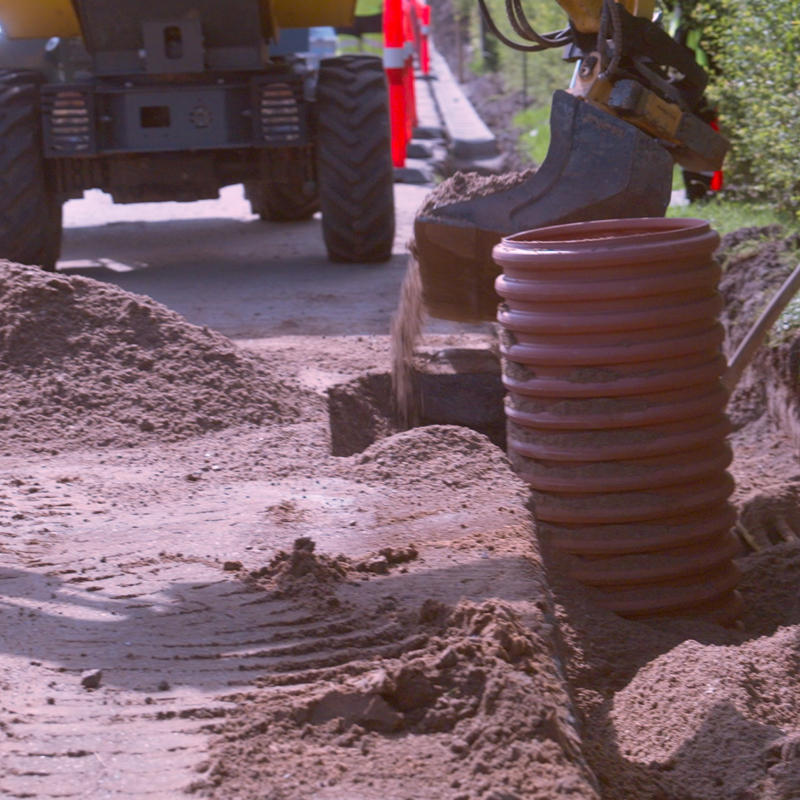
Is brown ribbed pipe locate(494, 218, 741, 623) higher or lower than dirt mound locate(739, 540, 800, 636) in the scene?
higher

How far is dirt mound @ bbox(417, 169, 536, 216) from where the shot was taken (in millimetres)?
4676

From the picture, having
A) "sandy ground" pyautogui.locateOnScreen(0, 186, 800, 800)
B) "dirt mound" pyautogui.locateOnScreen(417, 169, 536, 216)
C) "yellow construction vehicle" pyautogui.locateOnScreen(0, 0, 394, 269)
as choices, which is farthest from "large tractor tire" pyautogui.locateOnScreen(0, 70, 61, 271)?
"dirt mound" pyautogui.locateOnScreen(417, 169, 536, 216)

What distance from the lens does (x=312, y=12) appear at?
27.5ft

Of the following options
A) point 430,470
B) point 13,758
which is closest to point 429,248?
point 430,470

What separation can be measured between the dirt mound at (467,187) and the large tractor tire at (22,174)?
369 cm

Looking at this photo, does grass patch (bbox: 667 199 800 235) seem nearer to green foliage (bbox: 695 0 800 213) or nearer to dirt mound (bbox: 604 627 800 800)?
green foliage (bbox: 695 0 800 213)

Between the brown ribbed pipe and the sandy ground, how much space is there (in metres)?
0.13

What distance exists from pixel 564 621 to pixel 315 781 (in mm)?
1369

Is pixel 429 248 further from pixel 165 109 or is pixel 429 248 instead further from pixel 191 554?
pixel 165 109

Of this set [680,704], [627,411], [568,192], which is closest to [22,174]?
[568,192]

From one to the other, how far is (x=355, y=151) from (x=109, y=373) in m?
3.51

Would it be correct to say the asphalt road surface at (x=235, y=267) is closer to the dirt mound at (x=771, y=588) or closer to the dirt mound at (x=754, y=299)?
the dirt mound at (x=754, y=299)

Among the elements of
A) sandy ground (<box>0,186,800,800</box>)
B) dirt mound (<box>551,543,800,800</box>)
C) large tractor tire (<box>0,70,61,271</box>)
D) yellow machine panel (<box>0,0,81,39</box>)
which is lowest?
dirt mound (<box>551,543,800,800</box>)

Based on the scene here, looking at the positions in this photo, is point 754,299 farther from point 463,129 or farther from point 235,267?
point 463,129
